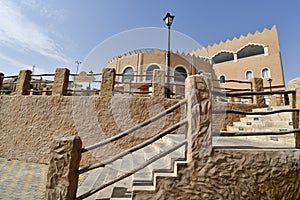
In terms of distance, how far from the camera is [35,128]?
6211 mm

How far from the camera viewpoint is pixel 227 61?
72.1 feet

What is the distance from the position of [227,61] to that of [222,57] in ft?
4.59

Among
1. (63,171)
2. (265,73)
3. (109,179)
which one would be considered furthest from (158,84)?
(265,73)

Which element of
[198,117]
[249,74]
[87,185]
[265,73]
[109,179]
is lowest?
[87,185]

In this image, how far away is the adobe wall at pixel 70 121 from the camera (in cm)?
551

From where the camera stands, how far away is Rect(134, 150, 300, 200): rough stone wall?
219 cm

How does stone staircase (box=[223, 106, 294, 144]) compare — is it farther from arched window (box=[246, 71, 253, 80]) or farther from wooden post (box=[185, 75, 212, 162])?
arched window (box=[246, 71, 253, 80])

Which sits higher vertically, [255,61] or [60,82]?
[255,61]

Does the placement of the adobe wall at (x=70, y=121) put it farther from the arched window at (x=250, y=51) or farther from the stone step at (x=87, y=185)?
the arched window at (x=250, y=51)

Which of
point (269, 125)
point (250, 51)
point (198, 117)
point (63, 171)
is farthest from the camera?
point (250, 51)

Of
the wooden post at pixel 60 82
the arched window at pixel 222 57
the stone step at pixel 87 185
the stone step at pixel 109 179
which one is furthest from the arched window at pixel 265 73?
the stone step at pixel 87 185

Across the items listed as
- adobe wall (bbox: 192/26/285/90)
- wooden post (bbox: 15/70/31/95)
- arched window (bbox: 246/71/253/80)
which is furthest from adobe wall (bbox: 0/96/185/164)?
arched window (bbox: 246/71/253/80)

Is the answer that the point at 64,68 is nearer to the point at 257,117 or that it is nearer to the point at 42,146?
the point at 42,146

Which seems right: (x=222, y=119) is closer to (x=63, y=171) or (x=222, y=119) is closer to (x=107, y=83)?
(x=107, y=83)
